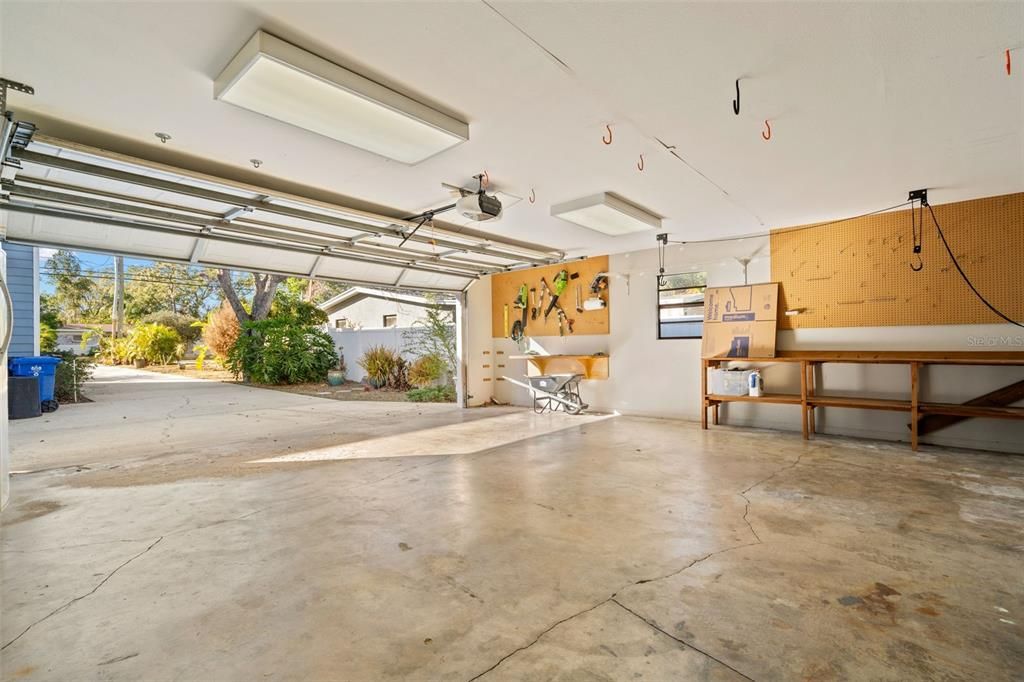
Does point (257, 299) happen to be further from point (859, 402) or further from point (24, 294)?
point (859, 402)

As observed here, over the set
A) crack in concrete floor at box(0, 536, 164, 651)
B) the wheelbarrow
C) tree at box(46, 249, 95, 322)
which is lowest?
crack in concrete floor at box(0, 536, 164, 651)

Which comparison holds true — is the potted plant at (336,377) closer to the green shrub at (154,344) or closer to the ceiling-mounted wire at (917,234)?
the green shrub at (154,344)

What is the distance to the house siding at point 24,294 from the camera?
7.89 m

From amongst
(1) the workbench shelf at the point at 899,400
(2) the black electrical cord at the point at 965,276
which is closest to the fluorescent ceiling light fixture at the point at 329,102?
(1) the workbench shelf at the point at 899,400

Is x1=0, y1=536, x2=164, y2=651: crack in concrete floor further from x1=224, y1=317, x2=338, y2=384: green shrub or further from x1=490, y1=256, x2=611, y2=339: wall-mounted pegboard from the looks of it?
x1=224, y1=317, x2=338, y2=384: green shrub

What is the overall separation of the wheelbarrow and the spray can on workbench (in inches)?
93.9

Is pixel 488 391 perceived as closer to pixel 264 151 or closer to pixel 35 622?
pixel 264 151

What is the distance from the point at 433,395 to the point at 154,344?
1405 centimetres

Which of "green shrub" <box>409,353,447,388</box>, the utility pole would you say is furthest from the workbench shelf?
the utility pole

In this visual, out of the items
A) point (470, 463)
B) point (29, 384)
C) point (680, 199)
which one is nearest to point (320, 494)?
point (470, 463)

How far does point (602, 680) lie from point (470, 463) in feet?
9.30

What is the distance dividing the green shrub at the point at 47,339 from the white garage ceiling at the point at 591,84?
9.58m

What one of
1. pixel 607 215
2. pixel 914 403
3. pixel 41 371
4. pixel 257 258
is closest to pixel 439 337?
pixel 257 258

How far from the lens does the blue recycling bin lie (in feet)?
23.2
